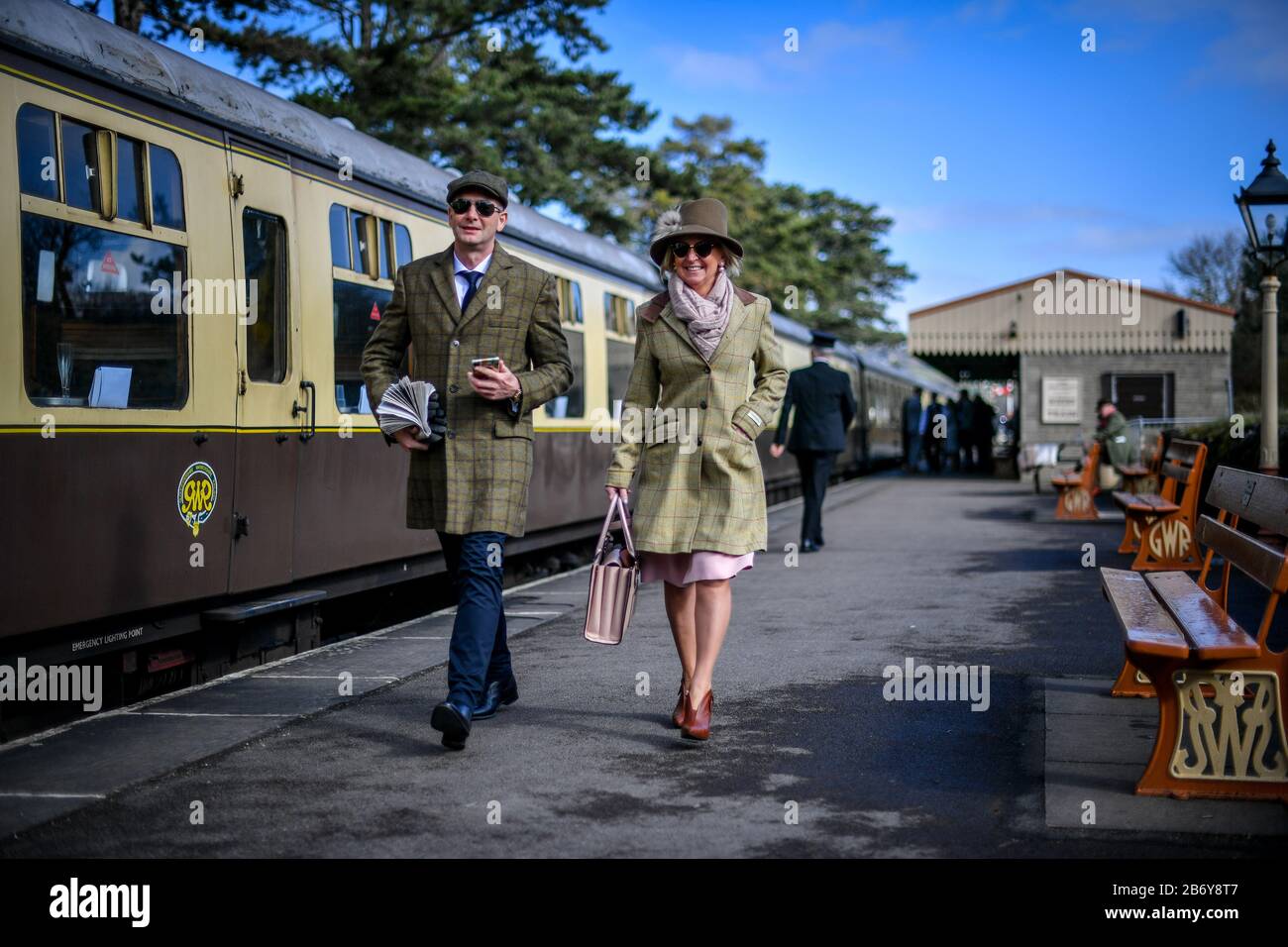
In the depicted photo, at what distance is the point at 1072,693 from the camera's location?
6625mm

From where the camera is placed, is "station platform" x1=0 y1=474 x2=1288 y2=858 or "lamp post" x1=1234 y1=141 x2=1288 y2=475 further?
"lamp post" x1=1234 y1=141 x2=1288 y2=475

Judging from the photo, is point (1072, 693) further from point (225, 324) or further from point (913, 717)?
point (225, 324)

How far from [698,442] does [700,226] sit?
0.86 meters

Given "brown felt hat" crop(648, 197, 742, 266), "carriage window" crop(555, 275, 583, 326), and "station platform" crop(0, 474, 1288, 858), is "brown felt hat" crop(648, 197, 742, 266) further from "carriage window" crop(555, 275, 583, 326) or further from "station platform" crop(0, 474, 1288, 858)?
"carriage window" crop(555, 275, 583, 326)

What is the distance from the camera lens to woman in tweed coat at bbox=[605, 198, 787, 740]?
18.9 ft

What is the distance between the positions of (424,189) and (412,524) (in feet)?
16.1

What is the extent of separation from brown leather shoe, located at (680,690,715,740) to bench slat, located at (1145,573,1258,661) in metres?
1.82

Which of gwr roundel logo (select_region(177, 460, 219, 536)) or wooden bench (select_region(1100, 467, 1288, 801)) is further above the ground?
gwr roundel logo (select_region(177, 460, 219, 536))

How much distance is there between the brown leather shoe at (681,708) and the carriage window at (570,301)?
7182 millimetres

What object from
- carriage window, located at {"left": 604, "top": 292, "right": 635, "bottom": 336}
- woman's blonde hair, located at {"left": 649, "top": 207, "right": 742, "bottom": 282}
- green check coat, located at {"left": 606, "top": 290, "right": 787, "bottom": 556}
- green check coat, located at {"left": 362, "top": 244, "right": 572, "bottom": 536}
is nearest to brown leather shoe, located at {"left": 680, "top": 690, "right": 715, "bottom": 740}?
green check coat, located at {"left": 606, "top": 290, "right": 787, "bottom": 556}

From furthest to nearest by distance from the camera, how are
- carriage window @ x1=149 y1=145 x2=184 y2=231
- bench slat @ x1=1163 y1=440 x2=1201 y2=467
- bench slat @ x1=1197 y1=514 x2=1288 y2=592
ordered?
bench slat @ x1=1163 y1=440 x2=1201 y2=467
carriage window @ x1=149 y1=145 x2=184 y2=231
bench slat @ x1=1197 y1=514 x2=1288 y2=592

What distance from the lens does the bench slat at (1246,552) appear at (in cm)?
506

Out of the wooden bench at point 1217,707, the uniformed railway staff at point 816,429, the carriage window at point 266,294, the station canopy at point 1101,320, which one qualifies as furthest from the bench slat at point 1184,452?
the station canopy at point 1101,320

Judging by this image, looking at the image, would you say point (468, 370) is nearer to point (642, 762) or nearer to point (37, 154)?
point (642, 762)
